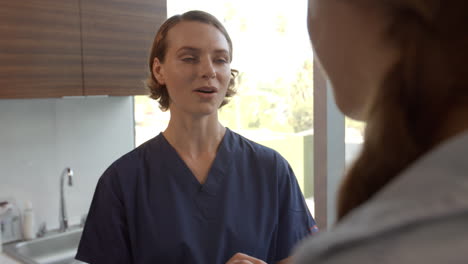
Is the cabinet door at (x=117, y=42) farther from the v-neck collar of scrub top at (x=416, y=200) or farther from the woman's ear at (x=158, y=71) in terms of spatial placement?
the v-neck collar of scrub top at (x=416, y=200)

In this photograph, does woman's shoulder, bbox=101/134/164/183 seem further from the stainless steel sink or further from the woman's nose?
the stainless steel sink

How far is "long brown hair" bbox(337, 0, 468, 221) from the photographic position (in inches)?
14.6

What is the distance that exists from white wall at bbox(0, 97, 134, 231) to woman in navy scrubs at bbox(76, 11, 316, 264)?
111 cm

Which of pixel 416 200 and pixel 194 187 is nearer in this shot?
pixel 416 200

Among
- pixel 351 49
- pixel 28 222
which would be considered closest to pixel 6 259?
pixel 28 222

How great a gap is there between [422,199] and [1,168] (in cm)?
223

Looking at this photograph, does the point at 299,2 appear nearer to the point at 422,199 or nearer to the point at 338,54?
the point at 338,54

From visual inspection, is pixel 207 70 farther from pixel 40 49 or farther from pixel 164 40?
pixel 40 49

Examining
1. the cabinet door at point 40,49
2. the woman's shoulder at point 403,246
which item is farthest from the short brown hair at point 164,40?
the woman's shoulder at point 403,246

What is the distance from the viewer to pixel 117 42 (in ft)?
7.24

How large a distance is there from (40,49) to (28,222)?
0.86m

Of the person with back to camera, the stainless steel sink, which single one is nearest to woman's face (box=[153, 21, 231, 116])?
the person with back to camera

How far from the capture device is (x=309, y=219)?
1.37 meters

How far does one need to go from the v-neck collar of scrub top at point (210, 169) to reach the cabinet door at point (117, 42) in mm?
881
